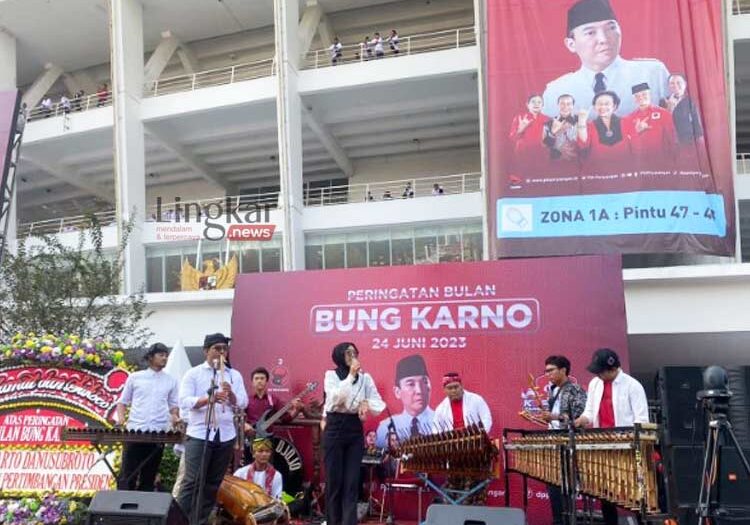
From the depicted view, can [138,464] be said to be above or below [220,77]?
below

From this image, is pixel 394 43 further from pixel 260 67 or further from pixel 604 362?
pixel 604 362

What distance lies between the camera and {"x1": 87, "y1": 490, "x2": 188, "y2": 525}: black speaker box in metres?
4.23

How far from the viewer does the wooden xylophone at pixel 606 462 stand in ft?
12.7

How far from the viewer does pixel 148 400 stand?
6145mm

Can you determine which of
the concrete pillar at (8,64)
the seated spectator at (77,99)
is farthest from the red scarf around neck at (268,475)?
the seated spectator at (77,99)

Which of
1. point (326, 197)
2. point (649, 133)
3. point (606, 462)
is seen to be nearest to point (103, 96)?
point (326, 197)

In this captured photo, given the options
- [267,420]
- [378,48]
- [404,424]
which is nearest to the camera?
[267,420]

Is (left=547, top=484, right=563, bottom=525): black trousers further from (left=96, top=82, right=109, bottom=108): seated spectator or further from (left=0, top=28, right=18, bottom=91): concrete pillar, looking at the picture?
(left=0, top=28, right=18, bottom=91): concrete pillar

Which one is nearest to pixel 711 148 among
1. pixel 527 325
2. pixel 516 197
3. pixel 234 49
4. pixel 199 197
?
pixel 516 197

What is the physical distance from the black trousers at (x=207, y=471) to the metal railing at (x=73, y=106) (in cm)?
1960

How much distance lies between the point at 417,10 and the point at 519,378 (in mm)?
17648

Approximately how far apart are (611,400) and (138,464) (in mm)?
3969

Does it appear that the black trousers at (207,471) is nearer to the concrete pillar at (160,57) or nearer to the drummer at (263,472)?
the drummer at (263,472)

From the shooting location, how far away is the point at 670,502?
13.0 ft
